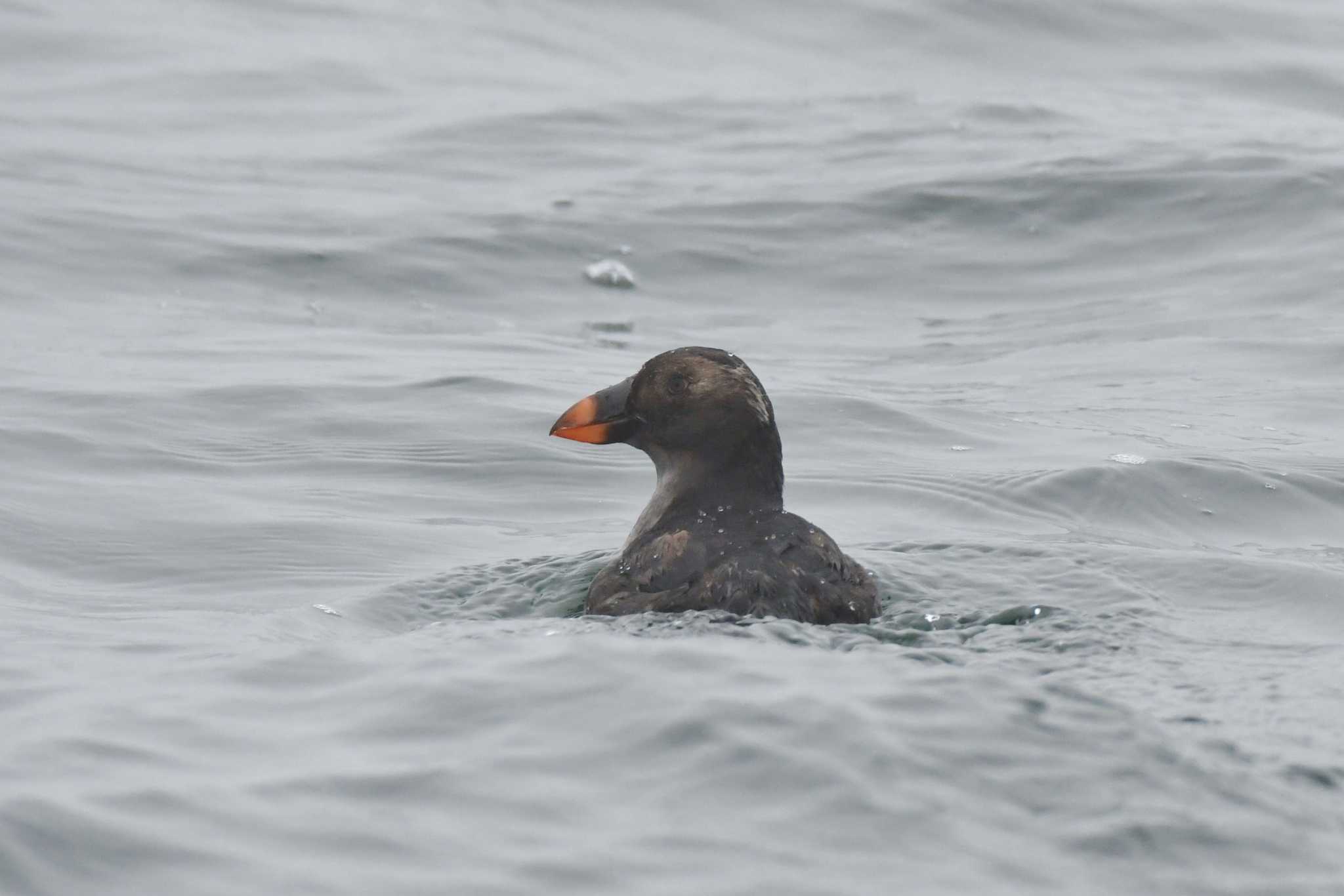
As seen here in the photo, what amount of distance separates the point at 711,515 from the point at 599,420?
2.21 ft

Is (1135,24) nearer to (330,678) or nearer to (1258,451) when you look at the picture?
(1258,451)

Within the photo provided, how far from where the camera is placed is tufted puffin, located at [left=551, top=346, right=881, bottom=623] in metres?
5.07

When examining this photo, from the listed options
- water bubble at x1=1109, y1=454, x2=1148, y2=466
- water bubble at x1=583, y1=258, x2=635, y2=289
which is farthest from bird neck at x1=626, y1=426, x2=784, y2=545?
water bubble at x1=583, y1=258, x2=635, y2=289

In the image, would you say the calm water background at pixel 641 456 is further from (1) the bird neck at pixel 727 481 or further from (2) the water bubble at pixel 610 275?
(1) the bird neck at pixel 727 481

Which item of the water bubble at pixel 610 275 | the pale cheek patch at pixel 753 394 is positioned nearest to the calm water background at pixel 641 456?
the water bubble at pixel 610 275

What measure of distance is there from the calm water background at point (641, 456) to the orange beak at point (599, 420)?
17.6 inches

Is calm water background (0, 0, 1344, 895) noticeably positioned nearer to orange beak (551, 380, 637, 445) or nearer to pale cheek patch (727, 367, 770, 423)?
orange beak (551, 380, 637, 445)

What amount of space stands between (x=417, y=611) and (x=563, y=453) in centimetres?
247

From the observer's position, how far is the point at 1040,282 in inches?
470

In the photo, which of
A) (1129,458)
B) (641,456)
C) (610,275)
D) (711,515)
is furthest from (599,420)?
(610,275)

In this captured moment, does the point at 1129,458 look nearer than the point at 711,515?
No

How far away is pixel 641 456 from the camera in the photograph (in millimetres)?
8297

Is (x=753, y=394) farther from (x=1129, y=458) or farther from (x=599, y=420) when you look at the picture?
(x=1129, y=458)

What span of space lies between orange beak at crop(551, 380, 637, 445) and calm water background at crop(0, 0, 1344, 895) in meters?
0.45
